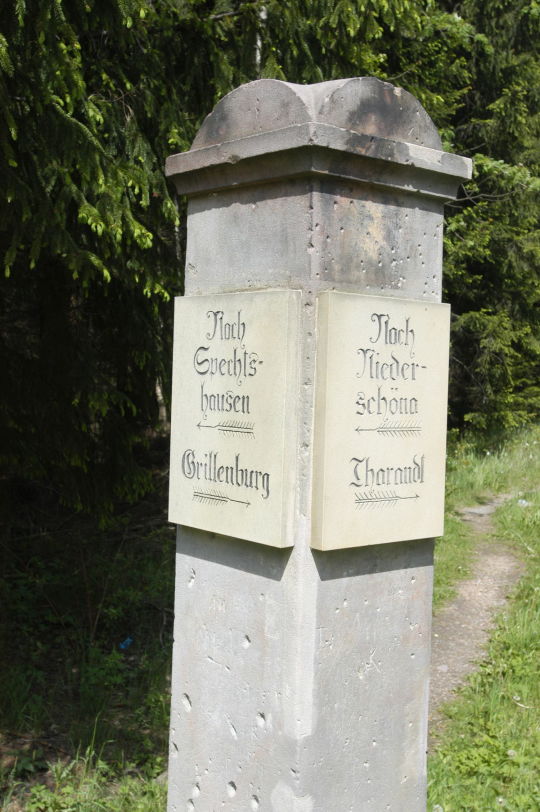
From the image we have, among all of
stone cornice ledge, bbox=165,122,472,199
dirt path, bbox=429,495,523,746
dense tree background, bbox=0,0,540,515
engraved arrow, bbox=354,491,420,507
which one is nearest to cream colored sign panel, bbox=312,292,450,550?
engraved arrow, bbox=354,491,420,507

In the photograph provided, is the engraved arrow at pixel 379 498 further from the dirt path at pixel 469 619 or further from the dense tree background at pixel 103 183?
the dirt path at pixel 469 619

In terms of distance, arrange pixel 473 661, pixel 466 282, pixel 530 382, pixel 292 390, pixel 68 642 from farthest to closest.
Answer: pixel 530 382 < pixel 466 282 < pixel 68 642 < pixel 473 661 < pixel 292 390

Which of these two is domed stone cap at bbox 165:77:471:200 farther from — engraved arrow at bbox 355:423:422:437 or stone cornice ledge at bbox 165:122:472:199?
engraved arrow at bbox 355:423:422:437

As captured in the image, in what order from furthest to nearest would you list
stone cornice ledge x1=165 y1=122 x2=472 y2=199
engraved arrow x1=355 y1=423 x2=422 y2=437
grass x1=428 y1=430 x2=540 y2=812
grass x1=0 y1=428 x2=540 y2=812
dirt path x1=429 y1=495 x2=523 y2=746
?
dirt path x1=429 y1=495 x2=523 y2=746
grass x1=0 y1=428 x2=540 y2=812
grass x1=428 y1=430 x2=540 y2=812
engraved arrow x1=355 y1=423 x2=422 y2=437
stone cornice ledge x1=165 y1=122 x2=472 y2=199

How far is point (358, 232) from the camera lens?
8.05 ft

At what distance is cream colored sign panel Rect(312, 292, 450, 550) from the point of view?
2.35 meters

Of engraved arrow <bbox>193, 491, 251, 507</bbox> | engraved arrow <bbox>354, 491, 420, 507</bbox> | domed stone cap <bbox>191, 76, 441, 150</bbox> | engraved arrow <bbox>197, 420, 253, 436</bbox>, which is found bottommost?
engraved arrow <bbox>193, 491, 251, 507</bbox>

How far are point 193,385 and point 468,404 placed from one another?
365 inches

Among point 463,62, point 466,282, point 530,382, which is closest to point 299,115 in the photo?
point 463,62

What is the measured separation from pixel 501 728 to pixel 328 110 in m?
3.24

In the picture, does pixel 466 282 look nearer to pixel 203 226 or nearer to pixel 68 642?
pixel 68 642

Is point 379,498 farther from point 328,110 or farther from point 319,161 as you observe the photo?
point 328,110

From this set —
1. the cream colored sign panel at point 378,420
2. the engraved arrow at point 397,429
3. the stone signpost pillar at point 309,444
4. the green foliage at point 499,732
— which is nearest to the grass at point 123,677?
the green foliage at point 499,732

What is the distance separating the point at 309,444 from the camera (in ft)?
7.80
